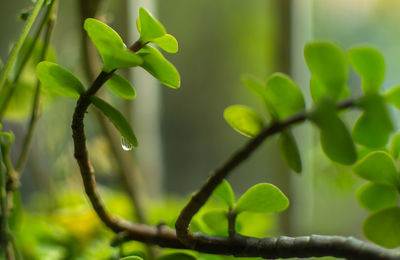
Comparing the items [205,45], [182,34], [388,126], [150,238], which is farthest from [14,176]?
[205,45]

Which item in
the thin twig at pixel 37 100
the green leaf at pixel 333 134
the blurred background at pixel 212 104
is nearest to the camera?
the green leaf at pixel 333 134

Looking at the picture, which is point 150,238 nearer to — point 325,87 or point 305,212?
point 325,87

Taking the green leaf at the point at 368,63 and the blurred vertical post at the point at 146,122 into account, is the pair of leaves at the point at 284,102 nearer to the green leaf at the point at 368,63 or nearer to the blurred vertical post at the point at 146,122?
the green leaf at the point at 368,63

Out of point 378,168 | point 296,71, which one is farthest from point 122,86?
point 296,71

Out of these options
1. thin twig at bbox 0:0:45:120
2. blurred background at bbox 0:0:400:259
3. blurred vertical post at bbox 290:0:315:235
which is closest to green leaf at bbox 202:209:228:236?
thin twig at bbox 0:0:45:120

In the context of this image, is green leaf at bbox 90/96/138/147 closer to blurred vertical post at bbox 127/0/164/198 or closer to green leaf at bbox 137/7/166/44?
green leaf at bbox 137/7/166/44

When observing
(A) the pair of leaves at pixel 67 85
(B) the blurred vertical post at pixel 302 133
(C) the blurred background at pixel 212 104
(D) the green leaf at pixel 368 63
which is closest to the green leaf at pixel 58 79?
(A) the pair of leaves at pixel 67 85
